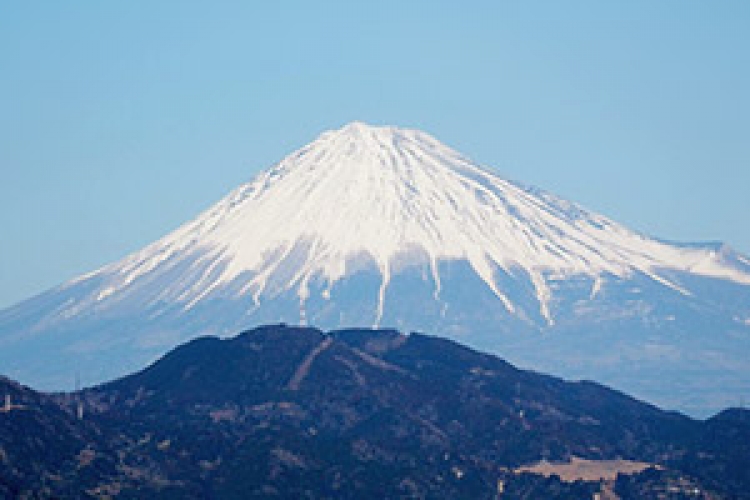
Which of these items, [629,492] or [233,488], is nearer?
[233,488]

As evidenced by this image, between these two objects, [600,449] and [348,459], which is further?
[600,449]

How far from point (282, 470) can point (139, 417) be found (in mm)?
27697

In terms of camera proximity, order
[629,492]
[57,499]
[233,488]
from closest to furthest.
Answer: [57,499]
[233,488]
[629,492]

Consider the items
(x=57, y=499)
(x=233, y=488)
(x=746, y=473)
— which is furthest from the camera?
(x=746, y=473)

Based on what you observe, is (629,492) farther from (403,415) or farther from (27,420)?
(27,420)

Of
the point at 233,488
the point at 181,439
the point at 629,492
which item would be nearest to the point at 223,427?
the point at 181,439

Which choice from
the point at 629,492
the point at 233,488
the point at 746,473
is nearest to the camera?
the point at 233,488

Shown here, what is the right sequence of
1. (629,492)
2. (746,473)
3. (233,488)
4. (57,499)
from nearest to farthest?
(57,499) → (233,488) → (629,492) → (746,473)

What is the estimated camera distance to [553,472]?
186 meters

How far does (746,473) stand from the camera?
191 m

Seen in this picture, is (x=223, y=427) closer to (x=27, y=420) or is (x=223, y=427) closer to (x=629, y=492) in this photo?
(x=27, y=420)

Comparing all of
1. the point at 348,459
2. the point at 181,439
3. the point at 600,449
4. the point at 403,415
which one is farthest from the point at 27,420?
the point at 600,449

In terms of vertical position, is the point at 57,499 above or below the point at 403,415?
below

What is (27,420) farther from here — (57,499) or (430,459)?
(430,459)
